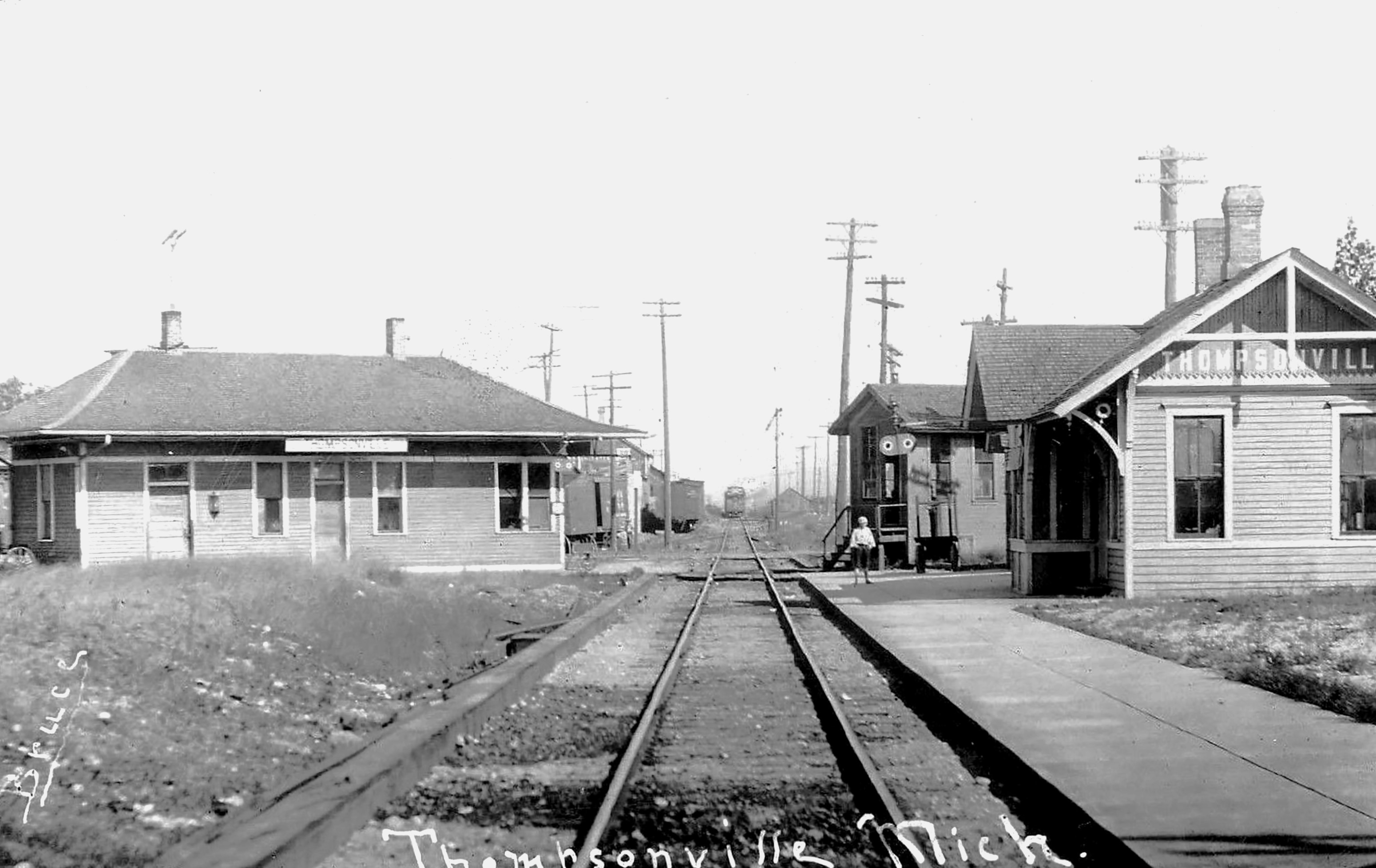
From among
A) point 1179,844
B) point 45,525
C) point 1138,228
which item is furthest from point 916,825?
point 1138,228

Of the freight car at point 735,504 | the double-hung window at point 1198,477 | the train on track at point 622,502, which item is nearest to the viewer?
the double-hung window at point 1198,477

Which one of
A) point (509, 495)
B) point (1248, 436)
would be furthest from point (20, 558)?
point (1248, 436)

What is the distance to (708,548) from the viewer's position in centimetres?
5250

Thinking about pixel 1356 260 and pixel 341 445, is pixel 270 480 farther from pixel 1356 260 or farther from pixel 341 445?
pixel 1356 260

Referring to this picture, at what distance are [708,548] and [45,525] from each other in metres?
28.2

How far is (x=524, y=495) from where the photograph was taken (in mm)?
28938

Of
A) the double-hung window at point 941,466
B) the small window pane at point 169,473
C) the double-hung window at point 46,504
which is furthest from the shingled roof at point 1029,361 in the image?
the double-hung window at point 46,504

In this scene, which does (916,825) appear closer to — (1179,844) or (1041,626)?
(1179,844)

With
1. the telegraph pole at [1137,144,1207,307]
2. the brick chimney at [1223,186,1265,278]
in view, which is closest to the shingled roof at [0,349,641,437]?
the brick chimney at [1223,186,1265,278]

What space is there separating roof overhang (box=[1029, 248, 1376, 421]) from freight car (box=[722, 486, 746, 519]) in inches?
4059

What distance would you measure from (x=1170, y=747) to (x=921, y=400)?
92.5ft

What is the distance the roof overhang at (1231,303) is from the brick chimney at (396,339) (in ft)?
63.8

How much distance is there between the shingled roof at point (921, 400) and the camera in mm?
35344

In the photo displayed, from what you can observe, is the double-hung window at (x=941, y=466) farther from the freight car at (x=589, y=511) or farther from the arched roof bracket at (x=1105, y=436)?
the freight car at (x=589, y=511)
